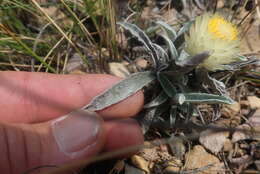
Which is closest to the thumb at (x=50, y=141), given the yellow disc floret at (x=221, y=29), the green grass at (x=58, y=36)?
the green grass at (x=58, y=36)

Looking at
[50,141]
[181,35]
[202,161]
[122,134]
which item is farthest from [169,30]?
[50,141]

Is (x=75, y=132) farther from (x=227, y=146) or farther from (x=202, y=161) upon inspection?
(x=227, y=146)

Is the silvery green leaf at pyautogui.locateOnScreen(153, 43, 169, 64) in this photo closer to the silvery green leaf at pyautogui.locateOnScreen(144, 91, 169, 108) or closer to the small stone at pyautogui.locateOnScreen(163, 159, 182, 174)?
the silvery green leaf at pyautogui.locateOnScreen(144, 91, 169, 108)

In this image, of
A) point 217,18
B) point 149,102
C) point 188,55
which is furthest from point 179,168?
point 217,18

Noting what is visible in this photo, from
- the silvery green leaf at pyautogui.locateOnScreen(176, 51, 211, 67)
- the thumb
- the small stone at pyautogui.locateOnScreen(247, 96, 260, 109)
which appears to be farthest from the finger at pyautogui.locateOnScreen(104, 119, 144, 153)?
the small stone at pyautogui.locateOnScreen(247, 96, 260, 109)

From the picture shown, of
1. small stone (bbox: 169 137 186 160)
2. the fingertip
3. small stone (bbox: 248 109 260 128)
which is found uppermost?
the fingertip

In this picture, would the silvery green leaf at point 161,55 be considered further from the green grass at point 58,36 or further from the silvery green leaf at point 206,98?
the green grass at point 58,36

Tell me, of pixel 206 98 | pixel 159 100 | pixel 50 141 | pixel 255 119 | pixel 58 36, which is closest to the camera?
pixel 50 141
